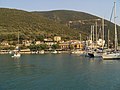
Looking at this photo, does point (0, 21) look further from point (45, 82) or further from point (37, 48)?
Result: point (45, 82)

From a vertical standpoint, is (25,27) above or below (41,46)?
above

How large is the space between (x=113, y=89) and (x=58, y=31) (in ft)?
482

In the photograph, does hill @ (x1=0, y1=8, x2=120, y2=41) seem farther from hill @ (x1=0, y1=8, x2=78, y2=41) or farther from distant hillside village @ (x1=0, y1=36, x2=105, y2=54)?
distant hillside village @ (x1=0, y1=36, x2=105, y2=54)

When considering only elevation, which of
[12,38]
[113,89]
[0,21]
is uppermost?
[0,21]

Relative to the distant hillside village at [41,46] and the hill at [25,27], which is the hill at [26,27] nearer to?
the hill at [25,27]

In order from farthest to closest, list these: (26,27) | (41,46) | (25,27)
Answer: (26,27), (25,27), (41,46)

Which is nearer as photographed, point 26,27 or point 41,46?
point 41,46

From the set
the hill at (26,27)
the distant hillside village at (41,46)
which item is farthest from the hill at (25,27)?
the distant hillside village at (41,46)

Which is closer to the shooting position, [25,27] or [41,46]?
[41,46]

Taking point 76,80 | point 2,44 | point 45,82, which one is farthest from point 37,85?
point 2,44

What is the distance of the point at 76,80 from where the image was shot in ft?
100.0

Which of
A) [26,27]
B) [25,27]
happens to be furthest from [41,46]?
[26,27]

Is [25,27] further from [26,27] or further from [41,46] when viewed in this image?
[41,46]

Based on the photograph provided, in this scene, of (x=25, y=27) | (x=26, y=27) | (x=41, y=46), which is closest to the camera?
(x=41, y=46)
